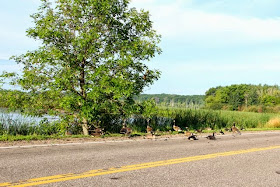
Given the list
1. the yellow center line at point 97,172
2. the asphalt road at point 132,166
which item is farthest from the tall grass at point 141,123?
the yellow center line at point 97,172

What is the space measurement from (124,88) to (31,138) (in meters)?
4.28

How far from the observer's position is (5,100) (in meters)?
13.4

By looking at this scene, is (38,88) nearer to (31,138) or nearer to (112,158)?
(31,138)

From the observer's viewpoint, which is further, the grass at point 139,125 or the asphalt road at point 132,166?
the grass at point 139,125

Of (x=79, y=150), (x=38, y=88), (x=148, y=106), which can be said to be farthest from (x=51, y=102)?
(x=79, y=150)

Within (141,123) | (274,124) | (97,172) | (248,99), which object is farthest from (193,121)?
(248,99)

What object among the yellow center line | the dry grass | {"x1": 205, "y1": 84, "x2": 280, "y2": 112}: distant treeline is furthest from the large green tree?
{"x1": 205, "y1": 84, "x2": 280, "y2": 112}: distant treeline

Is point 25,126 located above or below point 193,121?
below

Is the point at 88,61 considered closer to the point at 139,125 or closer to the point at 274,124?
the point at 139,125

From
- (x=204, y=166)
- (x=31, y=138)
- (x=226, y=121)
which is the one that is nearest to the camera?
(x=204, y=166)

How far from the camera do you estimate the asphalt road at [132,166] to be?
5652 mm

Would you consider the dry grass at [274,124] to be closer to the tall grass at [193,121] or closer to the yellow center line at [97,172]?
the tall grass at [193,121]

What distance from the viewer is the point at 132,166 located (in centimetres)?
692

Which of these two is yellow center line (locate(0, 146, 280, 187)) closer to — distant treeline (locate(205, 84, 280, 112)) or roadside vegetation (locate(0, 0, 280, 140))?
roadside vegetation (locate(0, 0, 280, 140))
